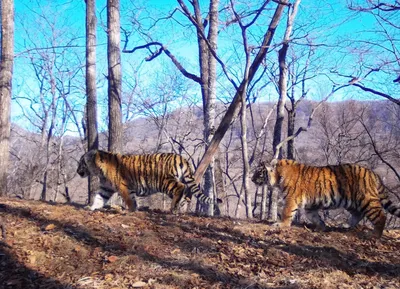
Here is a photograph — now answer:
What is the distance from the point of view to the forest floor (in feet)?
14.9

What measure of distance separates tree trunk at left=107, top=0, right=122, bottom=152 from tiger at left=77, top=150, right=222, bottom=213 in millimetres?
1689

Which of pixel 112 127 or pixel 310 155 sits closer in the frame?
pixel 112 127

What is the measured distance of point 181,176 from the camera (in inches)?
318

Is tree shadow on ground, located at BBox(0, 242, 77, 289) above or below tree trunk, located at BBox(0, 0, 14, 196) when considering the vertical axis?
below

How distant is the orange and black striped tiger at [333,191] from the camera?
6.63 meters

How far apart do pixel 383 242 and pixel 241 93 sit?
Result: 4009 millimetres

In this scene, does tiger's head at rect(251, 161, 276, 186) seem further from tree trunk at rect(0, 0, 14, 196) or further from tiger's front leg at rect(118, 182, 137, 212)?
tree trunk at rect(0, 0, 14, 196)

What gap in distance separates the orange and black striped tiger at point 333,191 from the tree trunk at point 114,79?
4.39m

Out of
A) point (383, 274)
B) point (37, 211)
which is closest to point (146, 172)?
point (37, 211)

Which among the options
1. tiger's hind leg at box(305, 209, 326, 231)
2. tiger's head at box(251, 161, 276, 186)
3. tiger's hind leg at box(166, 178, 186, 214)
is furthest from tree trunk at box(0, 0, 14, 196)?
tiger's hind leg at box(305, 209, 326, 231)

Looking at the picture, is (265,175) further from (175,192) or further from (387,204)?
(387,204)

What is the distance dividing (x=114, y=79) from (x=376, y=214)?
6.46 m

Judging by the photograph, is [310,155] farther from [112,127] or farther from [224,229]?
[224,229]

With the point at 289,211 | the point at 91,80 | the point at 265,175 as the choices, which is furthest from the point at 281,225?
the point at 91,80
